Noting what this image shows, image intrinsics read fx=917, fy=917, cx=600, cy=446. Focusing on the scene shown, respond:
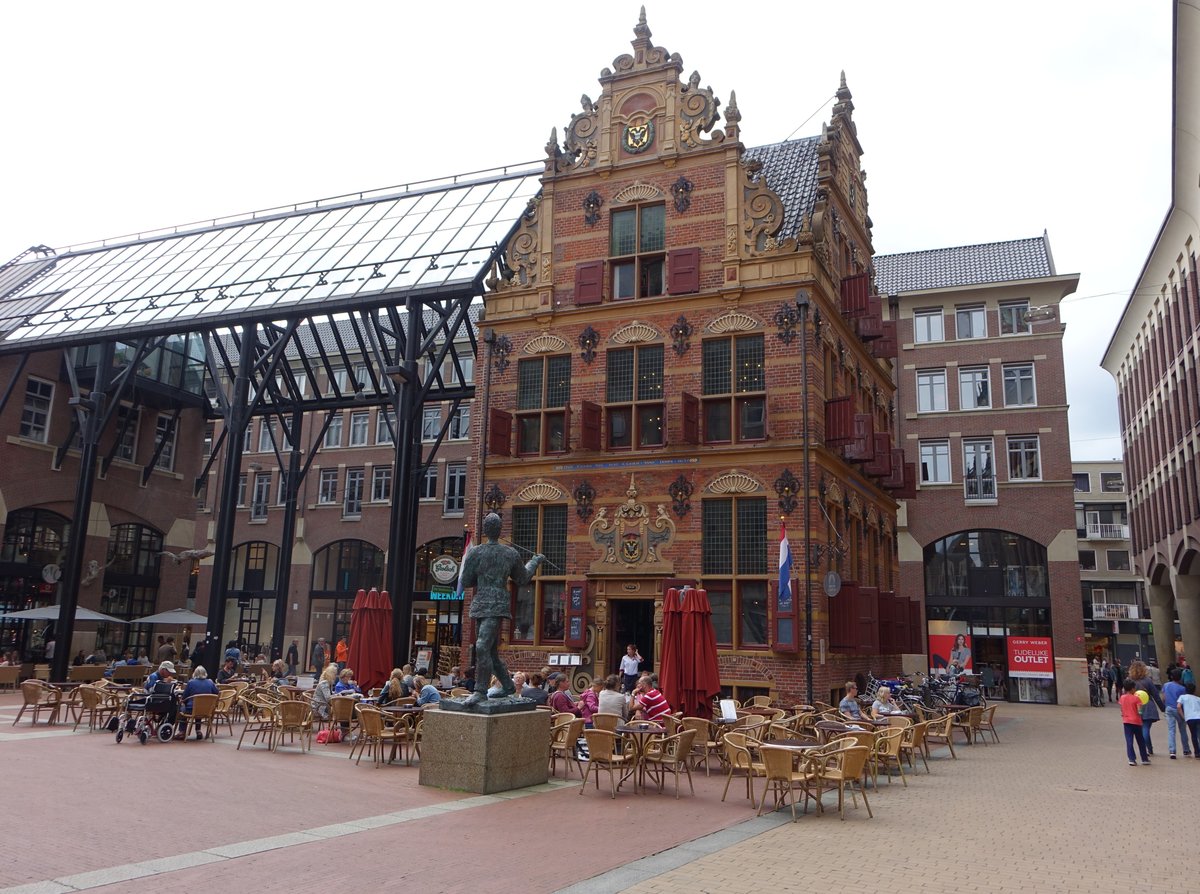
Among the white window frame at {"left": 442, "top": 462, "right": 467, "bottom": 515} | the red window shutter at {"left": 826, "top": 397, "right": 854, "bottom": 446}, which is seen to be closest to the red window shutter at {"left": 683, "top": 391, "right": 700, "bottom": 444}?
the red window shutter at {"left": 826, "top": 397, "right": 854, "bottom": 446}

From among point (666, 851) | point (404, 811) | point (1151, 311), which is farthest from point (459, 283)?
point (1151, 311)

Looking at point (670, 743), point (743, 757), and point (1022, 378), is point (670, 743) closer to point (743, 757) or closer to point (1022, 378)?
point (743, 757)

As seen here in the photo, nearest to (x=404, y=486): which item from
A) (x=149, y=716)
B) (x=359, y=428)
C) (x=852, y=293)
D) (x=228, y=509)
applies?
(x=228, y=509)

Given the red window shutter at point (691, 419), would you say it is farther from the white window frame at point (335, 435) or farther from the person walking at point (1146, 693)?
the white window frame at point (335, 435)

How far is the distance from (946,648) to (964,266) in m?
15.5

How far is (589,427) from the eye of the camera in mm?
20719

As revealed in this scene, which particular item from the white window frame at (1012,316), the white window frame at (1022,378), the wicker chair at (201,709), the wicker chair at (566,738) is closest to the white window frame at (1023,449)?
the white window frame at (1022,378)

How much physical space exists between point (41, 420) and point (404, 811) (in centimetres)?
2653

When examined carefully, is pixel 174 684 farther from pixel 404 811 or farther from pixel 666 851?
pixel 666 851

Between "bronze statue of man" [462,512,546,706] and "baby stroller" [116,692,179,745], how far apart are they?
20.3 feet

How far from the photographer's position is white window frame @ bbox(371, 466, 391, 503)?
41969 mm

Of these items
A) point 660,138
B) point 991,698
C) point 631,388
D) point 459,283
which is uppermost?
point 660,138

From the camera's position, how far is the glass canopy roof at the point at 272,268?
24.8 meters

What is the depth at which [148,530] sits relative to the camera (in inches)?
1334
